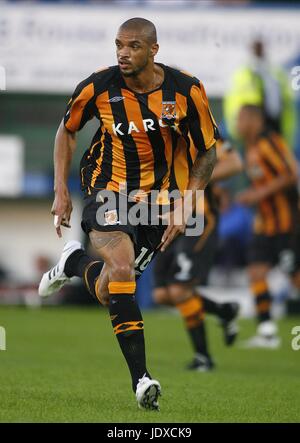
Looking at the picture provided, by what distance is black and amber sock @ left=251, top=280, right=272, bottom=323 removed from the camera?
12258 mm

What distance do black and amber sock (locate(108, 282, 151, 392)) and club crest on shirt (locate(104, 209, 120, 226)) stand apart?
44 centimetres

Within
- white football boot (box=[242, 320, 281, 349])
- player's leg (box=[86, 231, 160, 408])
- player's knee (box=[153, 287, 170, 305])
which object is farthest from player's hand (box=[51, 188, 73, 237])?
white football boot (box=[242, 320, 281, 349])

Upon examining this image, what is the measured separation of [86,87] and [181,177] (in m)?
0.90

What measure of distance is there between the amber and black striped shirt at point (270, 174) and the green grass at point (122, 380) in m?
1.46

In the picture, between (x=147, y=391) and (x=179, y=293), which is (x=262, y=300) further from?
(x=147, y=391)

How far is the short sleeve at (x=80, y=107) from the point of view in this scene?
6.63 metres

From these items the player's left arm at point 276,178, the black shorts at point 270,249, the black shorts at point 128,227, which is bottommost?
the black shorts at point 270,249

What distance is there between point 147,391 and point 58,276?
1.80 meters

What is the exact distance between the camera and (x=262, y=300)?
12.4 m

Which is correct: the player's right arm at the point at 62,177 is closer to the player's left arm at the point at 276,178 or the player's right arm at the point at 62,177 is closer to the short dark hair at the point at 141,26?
the short dark hair at the point at 141,26

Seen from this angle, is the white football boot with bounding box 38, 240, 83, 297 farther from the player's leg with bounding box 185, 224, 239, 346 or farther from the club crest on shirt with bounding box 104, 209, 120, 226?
the player's leg with bounding box 185, 224, 239, 346

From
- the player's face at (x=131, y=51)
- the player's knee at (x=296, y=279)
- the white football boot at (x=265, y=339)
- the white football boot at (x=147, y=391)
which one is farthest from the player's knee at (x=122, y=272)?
the player's knee at (x=296, y=279)

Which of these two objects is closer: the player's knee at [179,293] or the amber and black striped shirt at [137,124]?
the amber and black striped shirt at [137,124]
